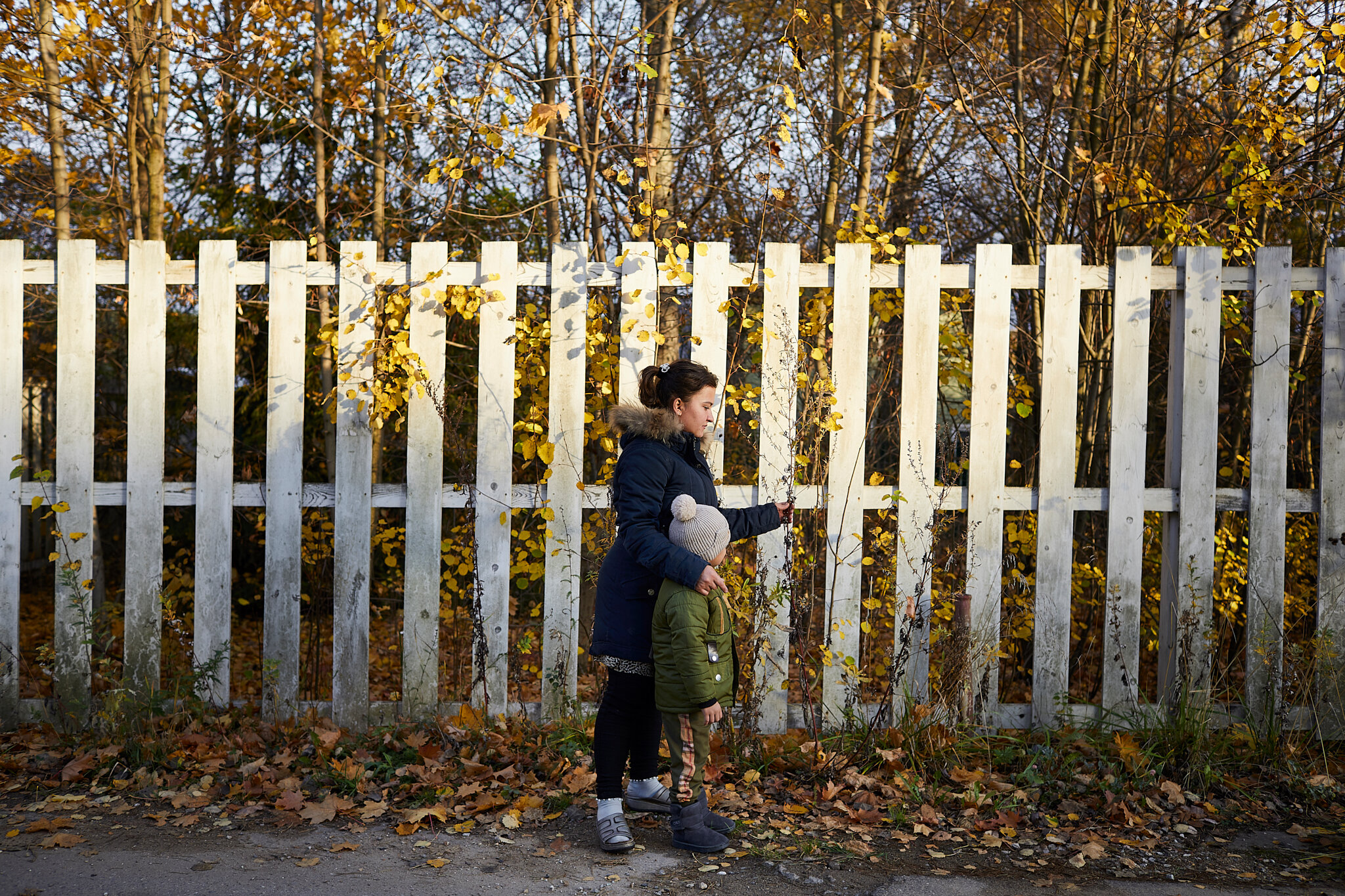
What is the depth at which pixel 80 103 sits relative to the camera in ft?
17.4

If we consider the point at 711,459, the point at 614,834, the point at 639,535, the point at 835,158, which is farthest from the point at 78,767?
the point at 835,158

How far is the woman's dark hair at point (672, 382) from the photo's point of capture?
3.07 m

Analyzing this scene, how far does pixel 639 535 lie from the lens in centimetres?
285

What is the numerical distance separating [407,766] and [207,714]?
0.97 metres

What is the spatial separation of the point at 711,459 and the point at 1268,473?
2.29 m

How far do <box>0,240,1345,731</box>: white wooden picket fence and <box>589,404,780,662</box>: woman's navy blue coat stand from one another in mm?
835

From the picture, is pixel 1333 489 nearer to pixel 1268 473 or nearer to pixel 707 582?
pixel 1268 473

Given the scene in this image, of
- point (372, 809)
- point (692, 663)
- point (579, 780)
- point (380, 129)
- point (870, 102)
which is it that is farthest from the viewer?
point (380, 129)

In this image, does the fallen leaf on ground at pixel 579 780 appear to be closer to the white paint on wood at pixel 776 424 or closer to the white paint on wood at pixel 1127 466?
the white paint on wood at pixel 776 424

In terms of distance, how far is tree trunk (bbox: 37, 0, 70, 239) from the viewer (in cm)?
477

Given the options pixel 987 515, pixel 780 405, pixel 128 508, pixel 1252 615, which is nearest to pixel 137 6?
pixel 128 508

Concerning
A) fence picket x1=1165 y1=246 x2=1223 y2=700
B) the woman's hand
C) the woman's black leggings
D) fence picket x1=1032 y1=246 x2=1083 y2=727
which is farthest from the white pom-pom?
fence picket x1=1165 y1=246 x2=1223 y2=700

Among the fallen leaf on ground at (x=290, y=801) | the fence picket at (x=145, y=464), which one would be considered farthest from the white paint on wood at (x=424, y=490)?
the fence picket at (x=145, y=464)

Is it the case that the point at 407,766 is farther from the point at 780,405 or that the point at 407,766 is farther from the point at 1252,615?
the point at 1252,615
